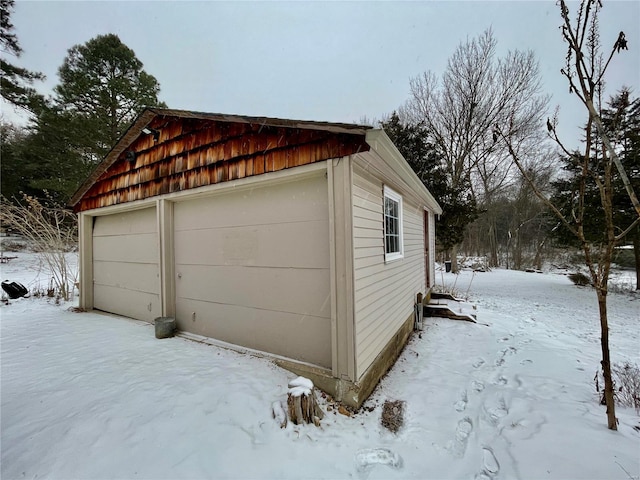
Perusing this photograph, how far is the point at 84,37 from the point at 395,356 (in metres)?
17.2

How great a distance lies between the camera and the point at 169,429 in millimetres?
2176

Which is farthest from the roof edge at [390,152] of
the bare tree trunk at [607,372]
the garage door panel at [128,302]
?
the garage door panel at [128,302]

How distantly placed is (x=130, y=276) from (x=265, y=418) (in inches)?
176

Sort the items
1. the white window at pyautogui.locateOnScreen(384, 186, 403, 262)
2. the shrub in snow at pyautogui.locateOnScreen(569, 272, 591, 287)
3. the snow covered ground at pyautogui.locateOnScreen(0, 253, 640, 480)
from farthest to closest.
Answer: the shrub in snow at pyautogui.locateOnScreen(569, 272, 591, 287) < the white window at pyautogui.locateOnScreen(384, 186, 403, 262) < the snow covered ground at pyautogui.locateOnScreen(0, 253, 640, 480)

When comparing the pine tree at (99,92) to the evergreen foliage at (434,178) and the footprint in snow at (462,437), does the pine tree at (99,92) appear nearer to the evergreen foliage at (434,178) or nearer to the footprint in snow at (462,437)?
the evergreen foliage at (434,178)

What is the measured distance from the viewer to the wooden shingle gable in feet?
9.29

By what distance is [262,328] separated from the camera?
3.47m

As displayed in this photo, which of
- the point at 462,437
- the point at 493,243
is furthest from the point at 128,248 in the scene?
the point at 493,243

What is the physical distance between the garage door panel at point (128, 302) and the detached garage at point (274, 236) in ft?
0.14

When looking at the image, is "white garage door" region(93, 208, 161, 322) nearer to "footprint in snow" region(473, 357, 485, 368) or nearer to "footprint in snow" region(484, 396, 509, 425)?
"footprint in snow" region(484, 396, 509, 425)

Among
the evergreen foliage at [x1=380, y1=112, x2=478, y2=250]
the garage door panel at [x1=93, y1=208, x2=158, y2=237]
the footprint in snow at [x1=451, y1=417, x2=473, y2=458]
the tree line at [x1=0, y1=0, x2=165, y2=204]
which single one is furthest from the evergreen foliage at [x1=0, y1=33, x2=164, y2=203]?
the footprint in snow at [x1=451, y1=417, x2=473, y2=458]

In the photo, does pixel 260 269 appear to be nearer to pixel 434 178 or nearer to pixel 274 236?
pixel 274 236

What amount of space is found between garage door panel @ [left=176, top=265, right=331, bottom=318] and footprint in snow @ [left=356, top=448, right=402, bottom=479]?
123 centimetres

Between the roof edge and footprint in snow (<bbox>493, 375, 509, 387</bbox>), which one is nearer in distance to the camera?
the roof edge
